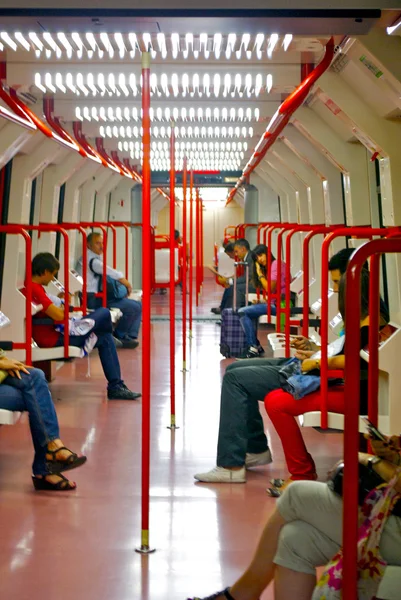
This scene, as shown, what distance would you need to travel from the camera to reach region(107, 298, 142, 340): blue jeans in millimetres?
11242

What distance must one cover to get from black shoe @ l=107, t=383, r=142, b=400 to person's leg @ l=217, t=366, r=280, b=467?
2.71 m

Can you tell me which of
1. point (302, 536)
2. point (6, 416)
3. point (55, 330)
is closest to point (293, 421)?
point (6, 416)

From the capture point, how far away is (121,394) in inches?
309

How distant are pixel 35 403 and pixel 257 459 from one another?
1415mm

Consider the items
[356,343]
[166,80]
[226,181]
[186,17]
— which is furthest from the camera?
[226,181]

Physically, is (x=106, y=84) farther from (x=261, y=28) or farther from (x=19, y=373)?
(x=261, y=28)

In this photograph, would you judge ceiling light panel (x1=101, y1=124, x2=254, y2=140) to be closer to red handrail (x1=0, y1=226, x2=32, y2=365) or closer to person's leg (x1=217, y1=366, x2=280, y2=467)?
red handrail (x1=0, y1=226, x2=32, y2=365)

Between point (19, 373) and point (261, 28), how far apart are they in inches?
98.8

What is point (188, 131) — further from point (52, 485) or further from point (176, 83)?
point (52, 485)

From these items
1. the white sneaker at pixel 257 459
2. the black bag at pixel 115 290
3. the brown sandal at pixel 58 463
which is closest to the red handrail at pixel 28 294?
the brown sandal at pixel 58 463

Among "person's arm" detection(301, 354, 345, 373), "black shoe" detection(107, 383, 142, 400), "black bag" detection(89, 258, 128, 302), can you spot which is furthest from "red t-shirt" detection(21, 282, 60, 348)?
"black bag" detection(89, 258, 128, 302)

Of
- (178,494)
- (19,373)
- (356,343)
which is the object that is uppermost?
(356,343)

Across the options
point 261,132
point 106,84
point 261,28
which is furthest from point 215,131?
point 261,28

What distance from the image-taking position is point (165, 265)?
18.5 m
